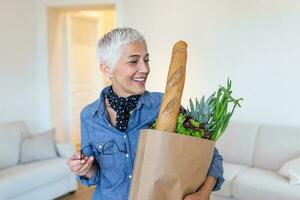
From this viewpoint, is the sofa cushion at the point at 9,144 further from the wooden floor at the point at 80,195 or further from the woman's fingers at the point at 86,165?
the woman's fingers at the point at 86,165

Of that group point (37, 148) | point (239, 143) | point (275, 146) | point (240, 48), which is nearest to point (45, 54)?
point (37, 148)

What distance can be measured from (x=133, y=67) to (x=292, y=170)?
2133 mm

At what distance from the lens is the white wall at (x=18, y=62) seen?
175 inches

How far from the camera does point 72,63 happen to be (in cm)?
556

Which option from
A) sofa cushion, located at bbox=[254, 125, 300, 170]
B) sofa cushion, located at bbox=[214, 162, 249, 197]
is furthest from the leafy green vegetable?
sofa cushion, located at bbox=[254, 125, 300, 170]

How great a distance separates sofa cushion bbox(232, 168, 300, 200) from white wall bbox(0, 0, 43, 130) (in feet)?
9.82

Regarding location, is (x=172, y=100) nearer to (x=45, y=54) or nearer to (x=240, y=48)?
(x=240, y=48)

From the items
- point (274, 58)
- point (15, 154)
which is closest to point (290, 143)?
point (274, 58)

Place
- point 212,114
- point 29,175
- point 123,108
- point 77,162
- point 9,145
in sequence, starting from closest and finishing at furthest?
point 212,114, point 77,162, point 123,108, point 29,175, point 9,145

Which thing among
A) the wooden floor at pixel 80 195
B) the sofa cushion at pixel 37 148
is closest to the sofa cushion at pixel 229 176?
the wooden floor at pixel 80 195

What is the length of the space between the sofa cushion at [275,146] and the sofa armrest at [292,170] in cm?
20

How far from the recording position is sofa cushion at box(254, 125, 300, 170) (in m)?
3.21

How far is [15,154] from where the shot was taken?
3.59 meters

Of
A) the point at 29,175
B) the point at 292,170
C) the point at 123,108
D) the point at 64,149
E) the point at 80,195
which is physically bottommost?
the point at 80,195
